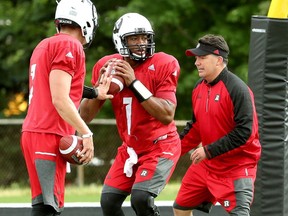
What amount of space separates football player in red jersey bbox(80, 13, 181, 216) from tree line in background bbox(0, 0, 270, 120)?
33.7 ft

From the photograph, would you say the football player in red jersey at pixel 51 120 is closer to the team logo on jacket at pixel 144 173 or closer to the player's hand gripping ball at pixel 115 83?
the player's hand gripping ball at pixel 115 83

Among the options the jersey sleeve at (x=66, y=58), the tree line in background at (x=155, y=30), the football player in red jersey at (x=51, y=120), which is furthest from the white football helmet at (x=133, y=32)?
the tree line in background at (x=155, y=30)

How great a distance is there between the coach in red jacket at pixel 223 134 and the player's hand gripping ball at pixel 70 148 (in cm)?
128

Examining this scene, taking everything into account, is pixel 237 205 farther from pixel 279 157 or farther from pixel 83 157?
pixel 83 157

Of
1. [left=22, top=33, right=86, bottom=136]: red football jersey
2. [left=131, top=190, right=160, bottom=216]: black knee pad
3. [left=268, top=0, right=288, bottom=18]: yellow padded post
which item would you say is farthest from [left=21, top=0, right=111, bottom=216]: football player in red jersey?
[left=268, top=0, right=288, bottom=18]: yellow padded post

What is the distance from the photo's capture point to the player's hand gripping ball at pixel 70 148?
657 cm

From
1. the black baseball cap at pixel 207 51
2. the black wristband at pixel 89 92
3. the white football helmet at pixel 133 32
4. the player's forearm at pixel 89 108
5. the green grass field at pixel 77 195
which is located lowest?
the green grass field at pixel 77 195

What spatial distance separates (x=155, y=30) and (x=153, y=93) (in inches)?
467

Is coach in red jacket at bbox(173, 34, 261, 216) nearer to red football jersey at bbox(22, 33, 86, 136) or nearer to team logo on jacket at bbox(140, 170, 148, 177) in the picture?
team logo on jacket at bbox(140, 170, 148, 177)

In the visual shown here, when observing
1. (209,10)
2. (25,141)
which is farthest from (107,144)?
(25,141)

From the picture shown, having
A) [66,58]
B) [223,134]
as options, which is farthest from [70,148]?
[223,134]

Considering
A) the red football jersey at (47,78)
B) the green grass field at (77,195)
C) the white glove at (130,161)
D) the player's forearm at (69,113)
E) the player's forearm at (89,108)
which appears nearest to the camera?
the player's forearm at (69,113)

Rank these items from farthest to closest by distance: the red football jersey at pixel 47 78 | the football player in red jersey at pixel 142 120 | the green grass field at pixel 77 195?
the green grass field at pixel 77 195
the football player in red jersey at pixel 142 120
the red football jersey at pixel 47 78

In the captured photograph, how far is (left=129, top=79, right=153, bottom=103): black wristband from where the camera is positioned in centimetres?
735
